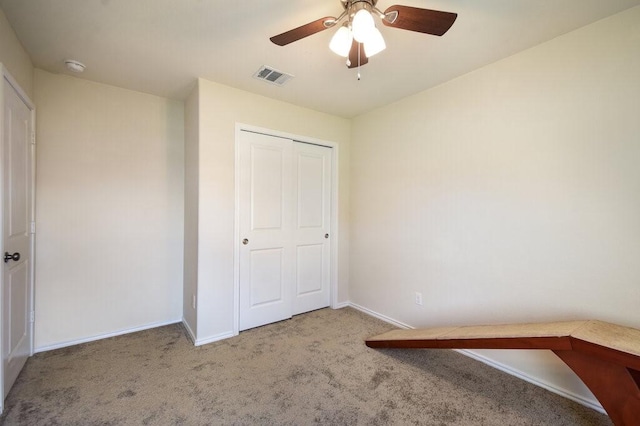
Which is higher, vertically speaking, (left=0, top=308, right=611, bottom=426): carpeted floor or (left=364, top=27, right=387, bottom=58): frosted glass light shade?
(left=364, top=27, right=387, bottom=58): frosted glass light shade

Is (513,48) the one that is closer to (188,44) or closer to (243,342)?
(188,44)

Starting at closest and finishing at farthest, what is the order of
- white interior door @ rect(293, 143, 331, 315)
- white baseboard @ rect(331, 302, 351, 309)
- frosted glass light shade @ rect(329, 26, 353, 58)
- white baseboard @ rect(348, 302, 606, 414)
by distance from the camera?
1. frosted glass light shade @ rect(329, 26, 353, 58)
2. white baseboard @ rect(348, 302, 606, 414)
3. white interior door @ rect(293, 143, 331, 315)
4. white baseboard @ rect(331, 302, 351, 309)

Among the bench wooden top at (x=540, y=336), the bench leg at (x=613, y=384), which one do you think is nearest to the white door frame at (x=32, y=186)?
the bench wooden top at (x=540, y=336)

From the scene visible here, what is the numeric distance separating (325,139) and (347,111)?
41 cm

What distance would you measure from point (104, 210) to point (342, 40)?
8.41 ft

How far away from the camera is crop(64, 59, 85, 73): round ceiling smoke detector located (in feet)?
7.29

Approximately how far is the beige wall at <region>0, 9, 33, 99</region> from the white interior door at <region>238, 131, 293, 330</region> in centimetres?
156

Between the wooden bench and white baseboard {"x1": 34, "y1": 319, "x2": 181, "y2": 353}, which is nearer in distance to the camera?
the wooden bench

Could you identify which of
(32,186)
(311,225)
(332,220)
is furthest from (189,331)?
(332,220)

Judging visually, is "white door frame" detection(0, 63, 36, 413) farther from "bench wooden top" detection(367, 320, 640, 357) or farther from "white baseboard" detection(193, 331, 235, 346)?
"bench wooden top" detection(367, 320, 640, 357)

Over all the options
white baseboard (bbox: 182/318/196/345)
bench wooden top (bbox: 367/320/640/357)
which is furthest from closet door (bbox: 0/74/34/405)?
bench wooden top (bbox: 367/320/640/357)

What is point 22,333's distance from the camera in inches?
83.9

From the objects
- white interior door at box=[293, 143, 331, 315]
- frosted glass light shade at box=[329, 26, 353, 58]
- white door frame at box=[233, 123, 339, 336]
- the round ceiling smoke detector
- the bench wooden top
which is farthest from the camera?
white interior door at box=[293, 143, 331, 315]

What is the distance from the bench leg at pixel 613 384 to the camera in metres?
1.32
